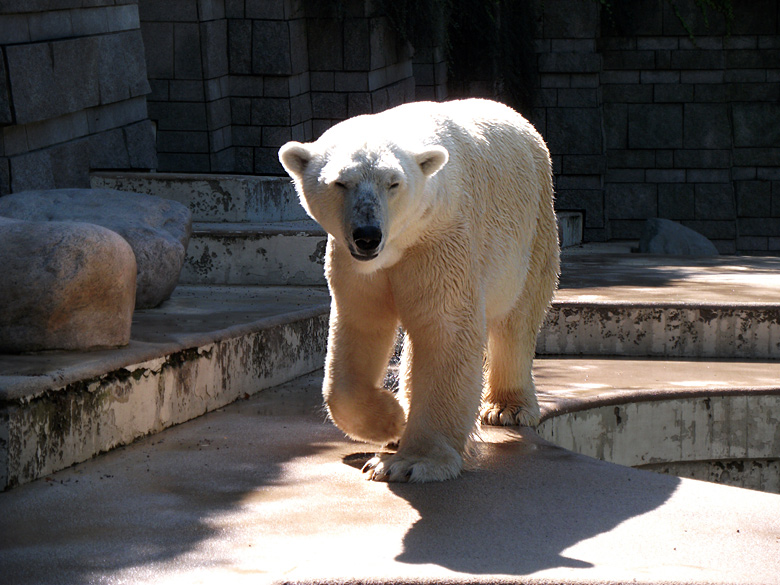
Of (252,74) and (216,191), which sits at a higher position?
(252,74)

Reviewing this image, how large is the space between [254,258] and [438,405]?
352 centimetres

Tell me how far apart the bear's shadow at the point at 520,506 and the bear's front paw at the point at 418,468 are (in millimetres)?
32

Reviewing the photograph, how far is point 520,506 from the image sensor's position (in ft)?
11.1

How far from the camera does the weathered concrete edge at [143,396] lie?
→ 356 centimetres

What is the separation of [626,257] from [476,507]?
6496 millimetres

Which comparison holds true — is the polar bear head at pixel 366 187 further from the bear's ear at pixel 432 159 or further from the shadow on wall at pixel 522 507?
the shadow on wall at pixel 522 507

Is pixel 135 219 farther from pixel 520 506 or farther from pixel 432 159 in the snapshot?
pixel 520 506

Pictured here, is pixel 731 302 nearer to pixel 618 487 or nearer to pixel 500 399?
pixel 500 399

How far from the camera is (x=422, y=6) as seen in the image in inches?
406

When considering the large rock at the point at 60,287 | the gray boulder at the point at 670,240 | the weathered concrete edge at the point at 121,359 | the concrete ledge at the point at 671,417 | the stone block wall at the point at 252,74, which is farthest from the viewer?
the gray boulder at the point at 670,240

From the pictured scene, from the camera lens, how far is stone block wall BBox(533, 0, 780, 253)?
12.6 meters

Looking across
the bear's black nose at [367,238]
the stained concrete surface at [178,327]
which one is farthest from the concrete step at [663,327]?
the bear's black nose at [367,238]

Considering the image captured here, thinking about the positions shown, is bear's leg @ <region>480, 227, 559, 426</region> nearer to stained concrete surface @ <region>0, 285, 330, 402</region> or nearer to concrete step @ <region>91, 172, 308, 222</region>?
stained concrete surface @ <region>0, 285, 330, 402</region>

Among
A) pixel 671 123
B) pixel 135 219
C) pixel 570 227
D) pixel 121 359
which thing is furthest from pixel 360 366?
pixel 671 123
